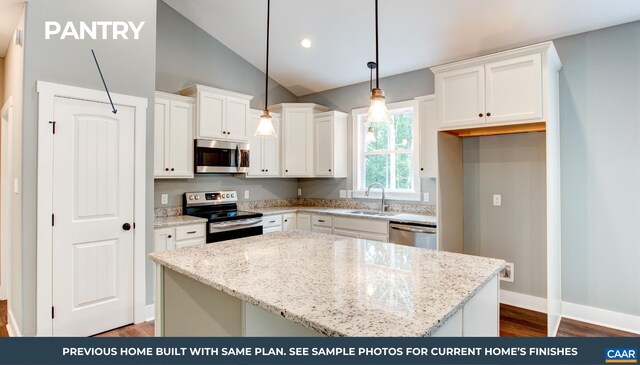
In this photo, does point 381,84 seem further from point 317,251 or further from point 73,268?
point 73,268

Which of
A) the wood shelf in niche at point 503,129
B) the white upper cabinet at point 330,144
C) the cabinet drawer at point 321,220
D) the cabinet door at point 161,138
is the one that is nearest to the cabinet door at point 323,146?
the white upper cabinet at point 330,144

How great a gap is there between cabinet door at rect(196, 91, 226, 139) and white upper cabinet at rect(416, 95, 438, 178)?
2.35 m

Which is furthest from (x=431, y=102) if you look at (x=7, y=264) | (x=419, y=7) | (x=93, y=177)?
(x=7, y=264)

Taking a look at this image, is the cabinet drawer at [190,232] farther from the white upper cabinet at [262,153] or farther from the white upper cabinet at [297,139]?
the white upper cabinet at [297,139]

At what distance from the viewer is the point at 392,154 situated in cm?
448

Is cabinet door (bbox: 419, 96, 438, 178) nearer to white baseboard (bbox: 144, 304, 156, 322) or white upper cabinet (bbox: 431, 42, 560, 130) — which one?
white upper cabinet (bbox: 431, 42, 560, 130)

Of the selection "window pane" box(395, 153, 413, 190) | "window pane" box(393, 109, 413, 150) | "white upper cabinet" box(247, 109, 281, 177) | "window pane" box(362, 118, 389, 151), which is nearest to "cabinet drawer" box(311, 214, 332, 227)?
"white upper cabinet" box(247, 109, 281, 177)

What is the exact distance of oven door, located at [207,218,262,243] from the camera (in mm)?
3639

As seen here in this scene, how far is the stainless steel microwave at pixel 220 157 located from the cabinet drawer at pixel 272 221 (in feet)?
2.27

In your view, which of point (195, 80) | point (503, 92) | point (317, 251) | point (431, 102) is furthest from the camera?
point (195, 80)

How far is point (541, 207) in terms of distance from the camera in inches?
128
